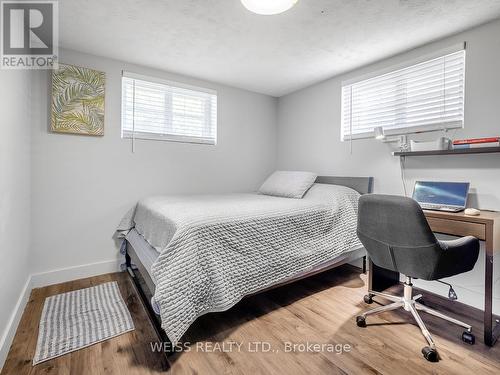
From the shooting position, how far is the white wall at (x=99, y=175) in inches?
96.0

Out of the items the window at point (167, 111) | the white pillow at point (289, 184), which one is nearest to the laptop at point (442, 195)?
the white pillow at point (289, 184)

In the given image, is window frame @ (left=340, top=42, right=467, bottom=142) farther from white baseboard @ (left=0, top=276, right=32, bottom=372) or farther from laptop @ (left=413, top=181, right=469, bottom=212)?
white baseboard @ (left=0, top=276, right=32, bottom=372)

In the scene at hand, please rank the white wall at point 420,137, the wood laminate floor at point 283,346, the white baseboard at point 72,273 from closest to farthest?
the wood laminate floor at point 283,346
the white wall at point 420,137
the white baseboard at point 72,273

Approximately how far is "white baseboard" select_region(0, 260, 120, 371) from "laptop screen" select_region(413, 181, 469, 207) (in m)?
3.16

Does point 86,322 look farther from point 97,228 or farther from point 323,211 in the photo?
point 323,211

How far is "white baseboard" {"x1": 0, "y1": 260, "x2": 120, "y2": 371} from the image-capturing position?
168cm

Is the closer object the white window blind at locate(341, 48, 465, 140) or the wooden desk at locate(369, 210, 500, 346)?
the wooden desk at locate(369, 210, 500, 346)

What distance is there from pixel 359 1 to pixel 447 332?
238 centimetres

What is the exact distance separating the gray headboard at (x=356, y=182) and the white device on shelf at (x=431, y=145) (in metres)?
0.58

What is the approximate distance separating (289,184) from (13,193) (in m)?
2.47

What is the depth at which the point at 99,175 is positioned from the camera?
2693 mm

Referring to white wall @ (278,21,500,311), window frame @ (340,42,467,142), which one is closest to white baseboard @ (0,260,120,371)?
white wall @ (278,21,500,311)

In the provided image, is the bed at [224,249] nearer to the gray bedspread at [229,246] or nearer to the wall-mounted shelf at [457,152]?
the gray bedspread at [229,246]

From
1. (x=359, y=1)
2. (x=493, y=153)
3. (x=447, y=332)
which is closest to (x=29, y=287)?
(x=447, y=332)
